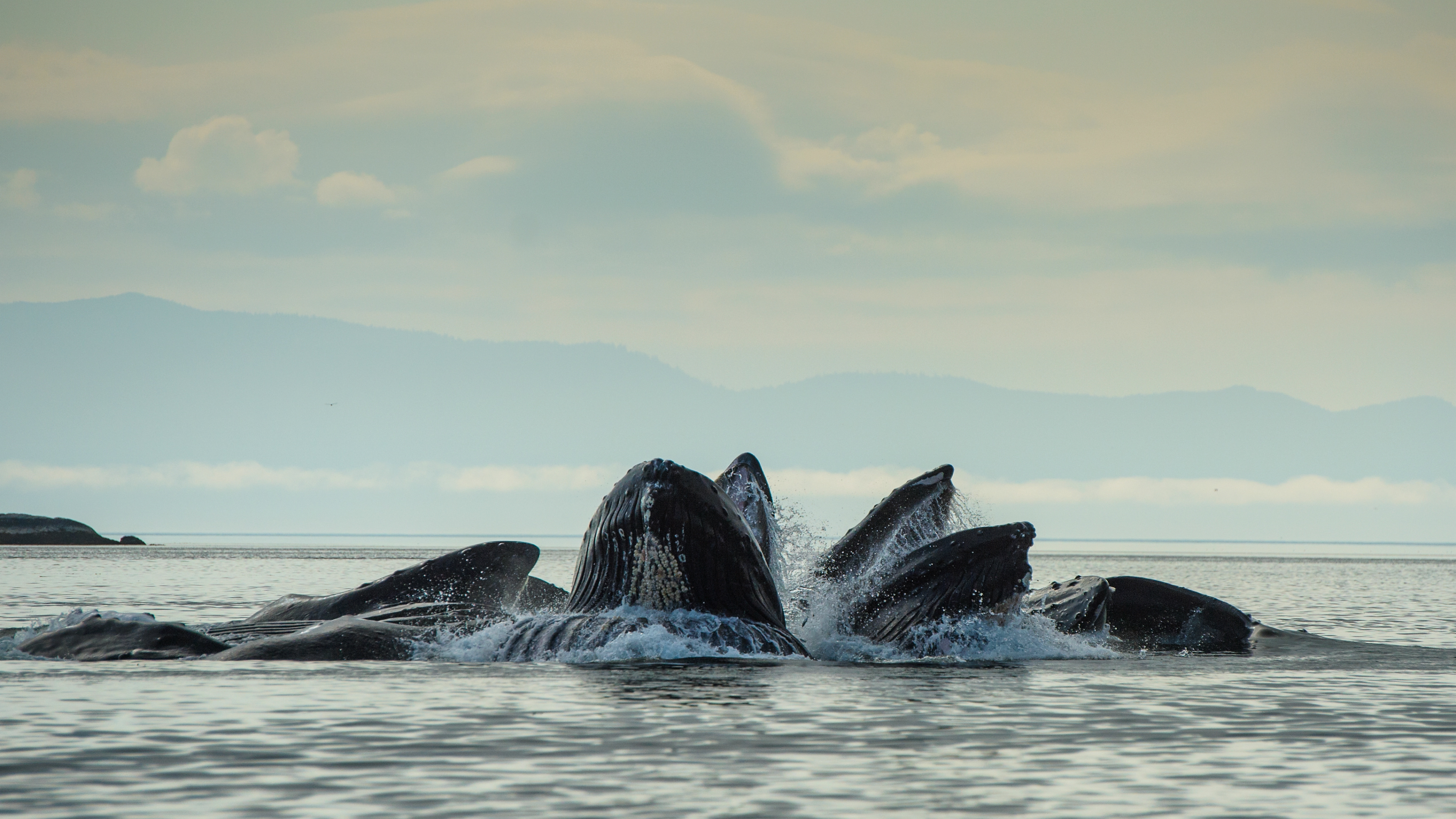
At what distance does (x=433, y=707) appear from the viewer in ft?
31.8

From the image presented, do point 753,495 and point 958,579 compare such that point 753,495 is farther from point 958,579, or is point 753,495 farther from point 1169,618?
point 1169,618

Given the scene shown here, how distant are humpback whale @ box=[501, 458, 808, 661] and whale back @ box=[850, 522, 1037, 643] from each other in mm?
1523

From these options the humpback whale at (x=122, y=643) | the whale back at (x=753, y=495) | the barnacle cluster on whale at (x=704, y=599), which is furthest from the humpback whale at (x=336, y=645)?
the whale back at (x=753, y=495)

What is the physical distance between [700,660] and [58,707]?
524cm

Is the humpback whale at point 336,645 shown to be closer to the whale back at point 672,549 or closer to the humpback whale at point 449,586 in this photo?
the humpback whale at point 449,586

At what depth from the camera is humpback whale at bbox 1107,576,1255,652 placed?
17688 millimetres

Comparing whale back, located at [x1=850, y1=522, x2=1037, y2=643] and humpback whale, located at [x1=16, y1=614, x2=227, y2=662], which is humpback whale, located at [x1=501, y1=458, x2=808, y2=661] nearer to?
whale back, located at [x1=850, y1=522, x2=1037, y2=643]

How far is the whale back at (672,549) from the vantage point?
13125mm

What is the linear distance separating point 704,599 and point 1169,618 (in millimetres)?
7442

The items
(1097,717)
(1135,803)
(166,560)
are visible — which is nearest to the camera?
(1135,803)

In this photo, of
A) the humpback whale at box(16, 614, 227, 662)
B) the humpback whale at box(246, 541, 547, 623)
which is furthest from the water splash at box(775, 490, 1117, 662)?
the humpback whale at box(16, 614, 227, 662)

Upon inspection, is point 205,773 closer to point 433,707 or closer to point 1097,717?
point 433,707

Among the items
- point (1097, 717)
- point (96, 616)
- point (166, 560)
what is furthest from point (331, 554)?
point (1097, 717)

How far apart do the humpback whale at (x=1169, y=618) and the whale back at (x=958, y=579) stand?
140 inches
